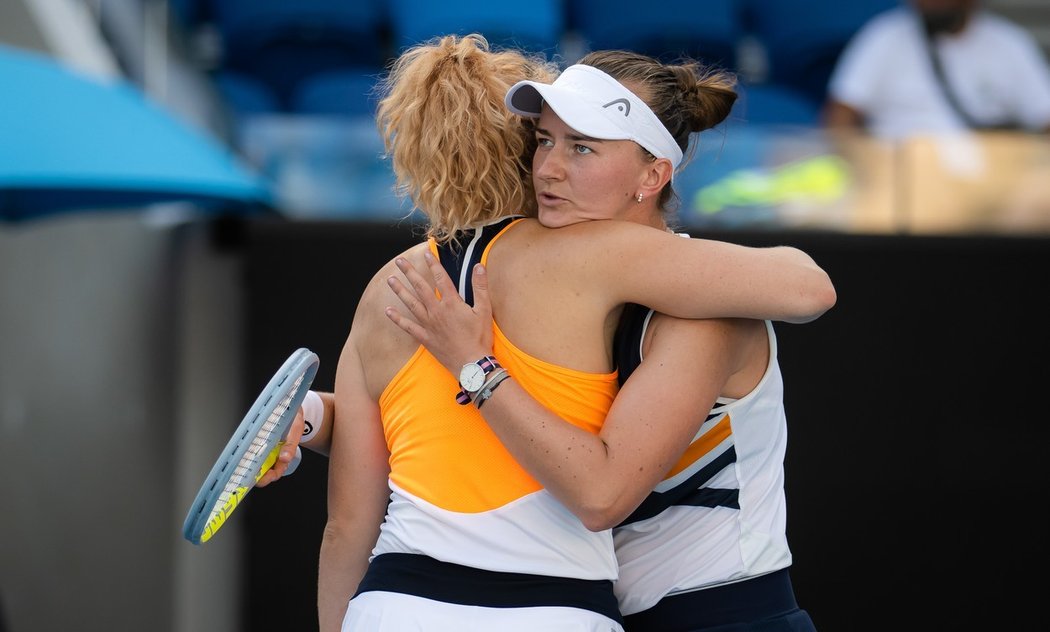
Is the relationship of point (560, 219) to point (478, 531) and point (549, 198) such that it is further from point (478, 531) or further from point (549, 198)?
point (478, 531)

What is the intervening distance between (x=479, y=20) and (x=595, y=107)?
175 inches

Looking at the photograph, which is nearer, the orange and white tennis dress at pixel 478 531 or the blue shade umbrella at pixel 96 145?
the orange and white tennis dress at pixel 478 531

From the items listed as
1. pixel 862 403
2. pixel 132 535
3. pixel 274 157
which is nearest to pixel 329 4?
pixel 274 157

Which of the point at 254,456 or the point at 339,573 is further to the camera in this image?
the point at 339,573

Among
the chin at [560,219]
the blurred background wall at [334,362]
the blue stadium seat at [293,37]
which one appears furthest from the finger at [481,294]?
the blue stadium seat at [293,37]

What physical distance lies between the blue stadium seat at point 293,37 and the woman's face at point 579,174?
15.1ft

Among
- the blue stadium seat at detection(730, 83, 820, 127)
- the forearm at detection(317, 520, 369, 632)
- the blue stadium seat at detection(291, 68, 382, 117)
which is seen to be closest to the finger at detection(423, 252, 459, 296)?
the forearm at detection(317, 520, 369, 632)

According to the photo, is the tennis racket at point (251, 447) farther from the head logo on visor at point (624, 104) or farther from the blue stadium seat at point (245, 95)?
the blue stadium seat at point (245, 95)

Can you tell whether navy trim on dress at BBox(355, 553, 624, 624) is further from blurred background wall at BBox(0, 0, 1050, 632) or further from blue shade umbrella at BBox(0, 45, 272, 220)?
blurred background wall at BBox(0, 0, 1050, 632)

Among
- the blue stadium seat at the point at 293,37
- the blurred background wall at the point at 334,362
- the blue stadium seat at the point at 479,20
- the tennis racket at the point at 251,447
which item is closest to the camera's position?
the tennis racket at the point at 251,447

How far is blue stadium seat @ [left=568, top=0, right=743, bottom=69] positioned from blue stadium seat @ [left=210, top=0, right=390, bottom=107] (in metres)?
1.06

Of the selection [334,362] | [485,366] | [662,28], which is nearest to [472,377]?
[485,366]

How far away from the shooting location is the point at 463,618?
2031 millimetres

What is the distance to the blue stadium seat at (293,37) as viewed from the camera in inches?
261
